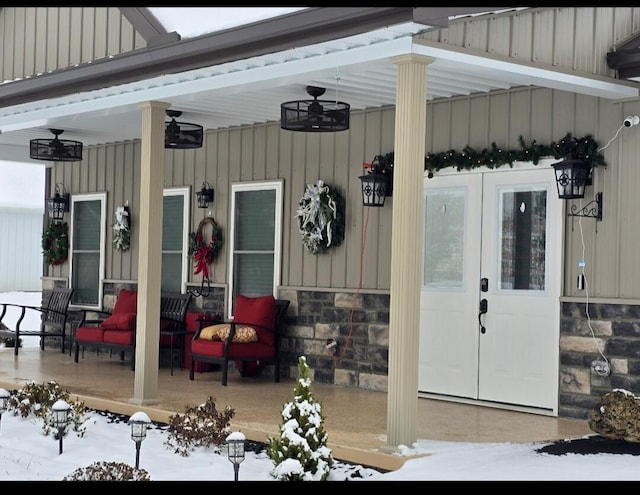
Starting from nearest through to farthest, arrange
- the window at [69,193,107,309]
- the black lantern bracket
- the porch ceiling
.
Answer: the porch ceiling
the black lantern bracket
the window at [69,193,107,309]

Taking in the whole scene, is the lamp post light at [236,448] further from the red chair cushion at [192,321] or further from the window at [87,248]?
the window at [87,248]

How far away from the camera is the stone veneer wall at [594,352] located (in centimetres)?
770

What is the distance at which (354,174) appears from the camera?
9812 millimetres

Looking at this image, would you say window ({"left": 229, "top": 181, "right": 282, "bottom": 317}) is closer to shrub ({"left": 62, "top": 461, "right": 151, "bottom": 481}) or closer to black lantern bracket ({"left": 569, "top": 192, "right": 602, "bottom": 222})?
black lantern bracket ({"left": 569, "top": 192, "right": 602, "bottom": 222})

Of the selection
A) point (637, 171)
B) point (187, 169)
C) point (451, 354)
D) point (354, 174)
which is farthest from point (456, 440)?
point (187, 169)

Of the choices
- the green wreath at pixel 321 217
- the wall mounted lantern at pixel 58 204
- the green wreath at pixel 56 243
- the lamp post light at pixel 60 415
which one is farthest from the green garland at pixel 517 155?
the green wreath at pixel 56 243

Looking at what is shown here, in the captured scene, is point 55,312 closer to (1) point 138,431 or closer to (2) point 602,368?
(1) point 138,431

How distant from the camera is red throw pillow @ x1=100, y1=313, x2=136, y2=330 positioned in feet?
36.0

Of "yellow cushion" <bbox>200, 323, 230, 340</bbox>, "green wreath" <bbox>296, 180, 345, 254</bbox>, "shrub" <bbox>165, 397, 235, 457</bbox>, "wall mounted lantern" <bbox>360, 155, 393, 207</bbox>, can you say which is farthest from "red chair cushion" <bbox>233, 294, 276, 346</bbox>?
"shrub" <bbox>165, 397, 235, 457</bbox>

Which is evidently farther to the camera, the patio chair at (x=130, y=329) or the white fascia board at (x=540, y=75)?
the patio chair at (x=130, y=329)

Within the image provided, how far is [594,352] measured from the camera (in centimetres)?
790

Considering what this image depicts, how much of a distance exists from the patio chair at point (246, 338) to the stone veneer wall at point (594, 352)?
301 centimetres
